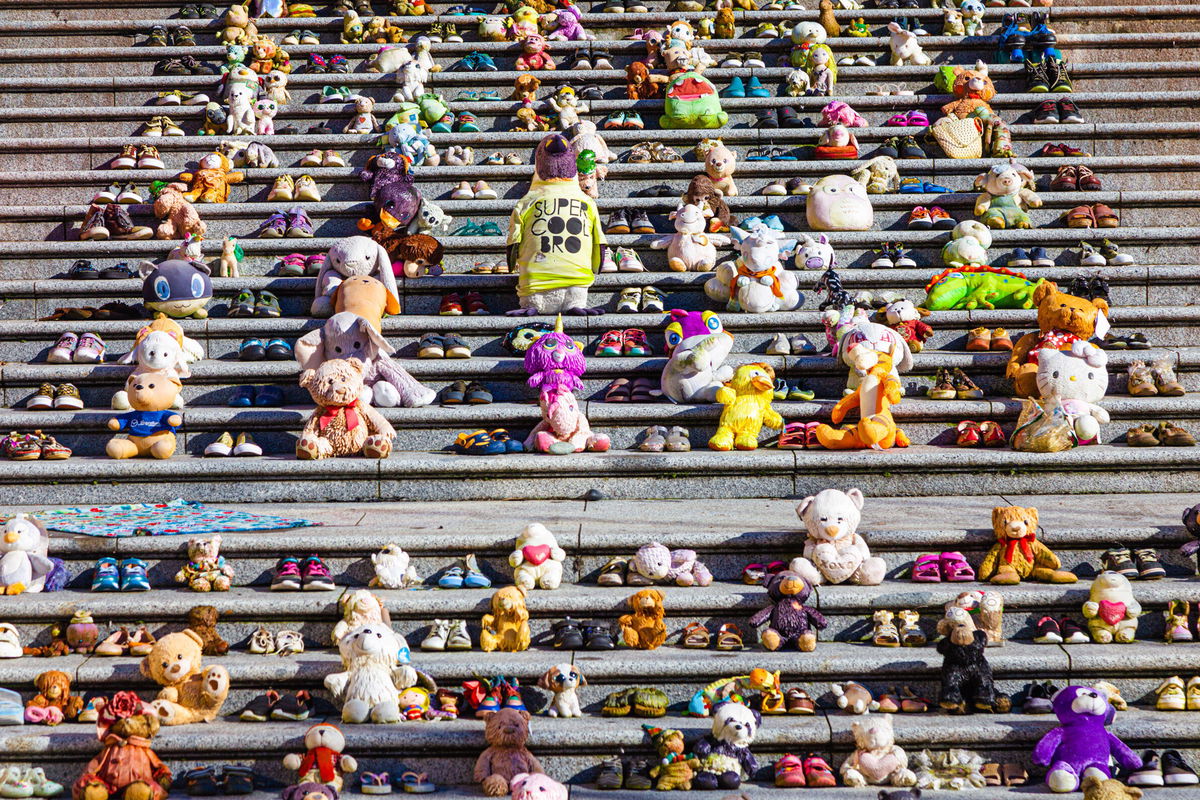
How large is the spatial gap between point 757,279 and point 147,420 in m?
4.51

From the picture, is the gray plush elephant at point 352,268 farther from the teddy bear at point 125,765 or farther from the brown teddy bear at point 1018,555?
the brown teddy bear at point 1018,555

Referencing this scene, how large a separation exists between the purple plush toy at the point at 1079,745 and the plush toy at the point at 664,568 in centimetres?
203

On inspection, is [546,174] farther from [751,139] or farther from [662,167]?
[751,139]

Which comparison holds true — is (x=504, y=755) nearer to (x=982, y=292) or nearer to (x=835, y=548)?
(x=835, y=548)

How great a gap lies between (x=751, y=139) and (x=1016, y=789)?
23.6ft

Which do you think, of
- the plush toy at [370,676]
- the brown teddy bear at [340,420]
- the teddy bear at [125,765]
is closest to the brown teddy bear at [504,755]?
the plush toy at [370,676]

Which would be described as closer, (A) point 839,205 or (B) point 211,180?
(A) point 839,205

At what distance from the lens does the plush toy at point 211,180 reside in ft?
40.0

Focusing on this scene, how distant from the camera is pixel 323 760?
6.94 m

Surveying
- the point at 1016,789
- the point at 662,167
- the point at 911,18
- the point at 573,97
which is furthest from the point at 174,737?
the point at 911,18

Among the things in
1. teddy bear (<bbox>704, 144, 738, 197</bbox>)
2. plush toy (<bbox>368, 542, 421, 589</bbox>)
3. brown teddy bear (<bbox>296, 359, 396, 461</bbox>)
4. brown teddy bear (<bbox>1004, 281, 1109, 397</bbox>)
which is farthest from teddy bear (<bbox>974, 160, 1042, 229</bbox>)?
plush toy (<bbox>368, 542, 421, 589</bbox>)

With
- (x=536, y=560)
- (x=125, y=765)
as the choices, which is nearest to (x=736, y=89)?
(x=536, y=560)

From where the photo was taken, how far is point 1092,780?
265 inches

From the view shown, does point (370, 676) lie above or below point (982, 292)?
below
